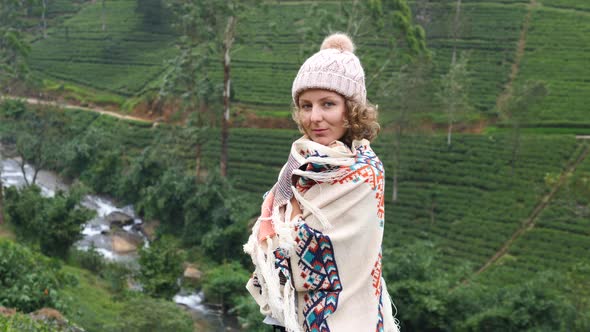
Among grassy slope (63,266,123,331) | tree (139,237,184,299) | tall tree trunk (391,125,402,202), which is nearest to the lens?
grassy slope (63,266,123,331)

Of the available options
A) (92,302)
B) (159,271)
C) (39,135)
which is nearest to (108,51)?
(39,135)

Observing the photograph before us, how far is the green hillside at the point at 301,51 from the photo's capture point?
29188mm

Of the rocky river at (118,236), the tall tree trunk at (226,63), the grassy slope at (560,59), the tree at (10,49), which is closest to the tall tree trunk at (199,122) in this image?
the tall tree trunk at (226,63)

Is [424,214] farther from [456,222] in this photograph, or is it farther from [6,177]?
[6,177]

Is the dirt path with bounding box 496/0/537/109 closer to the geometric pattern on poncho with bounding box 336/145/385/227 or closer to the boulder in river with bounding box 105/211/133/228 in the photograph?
the boulder in river with bounding box 105/211/133/228

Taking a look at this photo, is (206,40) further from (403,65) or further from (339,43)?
(339,43)

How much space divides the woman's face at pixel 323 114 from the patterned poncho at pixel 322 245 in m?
0.07

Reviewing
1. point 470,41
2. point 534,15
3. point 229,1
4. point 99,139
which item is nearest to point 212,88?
point 229,1

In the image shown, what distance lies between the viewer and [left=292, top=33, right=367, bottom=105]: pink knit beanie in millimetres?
1970

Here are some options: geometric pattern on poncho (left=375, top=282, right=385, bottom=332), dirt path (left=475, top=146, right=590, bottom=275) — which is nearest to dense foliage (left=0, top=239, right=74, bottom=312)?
geometric pattern on poncho (left=375, top=282, right=385, bottom=332)

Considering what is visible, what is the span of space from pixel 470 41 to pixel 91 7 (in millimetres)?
25434

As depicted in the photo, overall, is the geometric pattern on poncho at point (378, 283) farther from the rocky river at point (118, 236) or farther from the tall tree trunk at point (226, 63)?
the tall tree trunk at point (226, 63)

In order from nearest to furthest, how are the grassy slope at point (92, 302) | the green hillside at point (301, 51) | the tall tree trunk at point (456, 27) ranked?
the grassy slope at point (92, 302)
the green hillside at point (301, 51)
the tall tree trunk at point (456, 27)

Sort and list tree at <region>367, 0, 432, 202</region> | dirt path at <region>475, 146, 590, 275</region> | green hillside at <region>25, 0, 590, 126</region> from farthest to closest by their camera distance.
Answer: green hillside at <region>25, 0, 590, 126</region> < tree at <region>367, 0, 432, 202</region> < dirt path at <region>475, 146, 590, 275</region>
